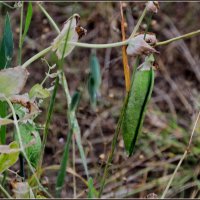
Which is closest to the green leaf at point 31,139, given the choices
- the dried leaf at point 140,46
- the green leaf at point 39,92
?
the green leaf at point 39,92

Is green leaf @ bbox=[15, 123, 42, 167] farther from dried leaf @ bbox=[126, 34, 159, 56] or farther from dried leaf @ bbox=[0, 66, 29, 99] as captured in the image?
dried leaf @ bbox=[126, 34, 159, 56]

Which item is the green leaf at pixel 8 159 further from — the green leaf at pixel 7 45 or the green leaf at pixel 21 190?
the green leaf at pixel 7 45

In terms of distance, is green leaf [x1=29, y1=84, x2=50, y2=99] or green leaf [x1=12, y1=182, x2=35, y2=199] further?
green leaf [x1=29, y1=84, x2=50, y2=99]

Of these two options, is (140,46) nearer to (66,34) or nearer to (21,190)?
(66,34)

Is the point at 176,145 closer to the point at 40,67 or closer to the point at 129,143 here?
the point at 40,67

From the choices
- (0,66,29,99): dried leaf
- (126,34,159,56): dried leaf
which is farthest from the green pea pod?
(0,66,29,99): dried leaf

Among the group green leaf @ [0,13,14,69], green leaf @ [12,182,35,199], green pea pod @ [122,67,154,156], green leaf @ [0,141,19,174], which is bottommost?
green leaf @ [12,182,35,199]
